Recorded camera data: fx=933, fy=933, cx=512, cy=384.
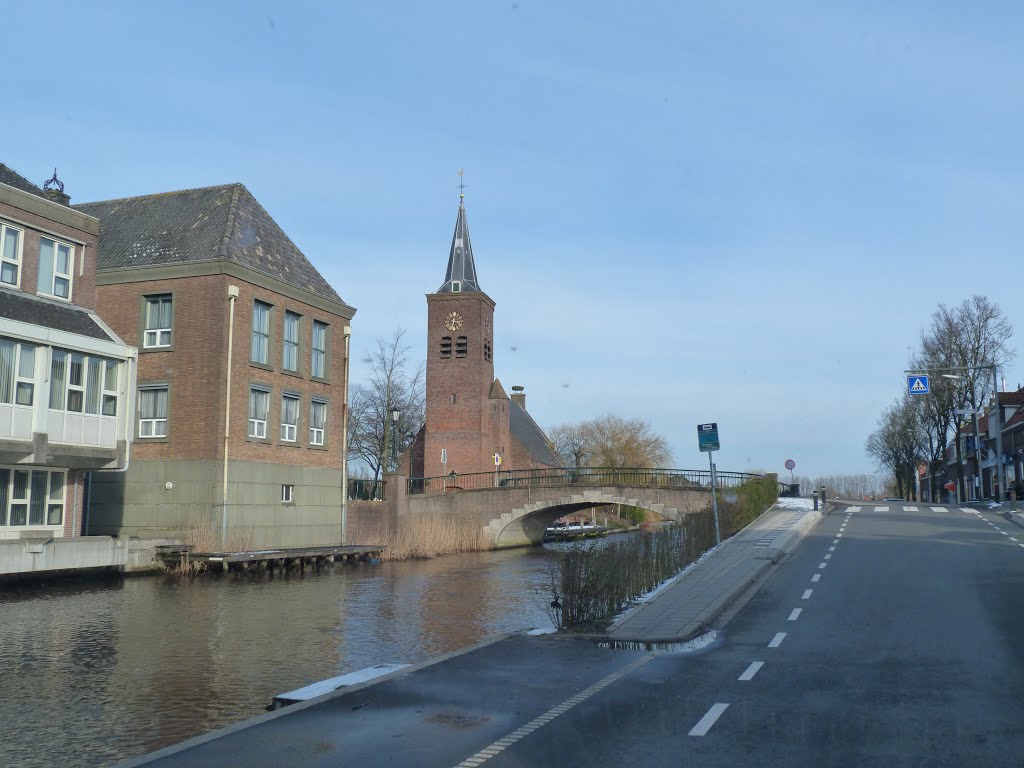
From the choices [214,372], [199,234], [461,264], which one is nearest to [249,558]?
[214,372]

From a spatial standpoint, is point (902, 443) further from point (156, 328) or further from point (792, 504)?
point (156, 328)

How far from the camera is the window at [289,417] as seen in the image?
35.1 meters

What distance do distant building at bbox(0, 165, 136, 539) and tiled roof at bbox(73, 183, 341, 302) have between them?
5310 mm

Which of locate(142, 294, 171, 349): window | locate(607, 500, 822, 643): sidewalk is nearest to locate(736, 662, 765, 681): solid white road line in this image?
locate(607, 500, 822, 643): sidewalk

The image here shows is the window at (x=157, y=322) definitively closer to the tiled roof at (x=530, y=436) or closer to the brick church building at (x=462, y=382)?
the brick church building at (x=462, y=382)

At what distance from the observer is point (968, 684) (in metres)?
9.01

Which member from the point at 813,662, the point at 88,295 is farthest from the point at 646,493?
the point at 813,662

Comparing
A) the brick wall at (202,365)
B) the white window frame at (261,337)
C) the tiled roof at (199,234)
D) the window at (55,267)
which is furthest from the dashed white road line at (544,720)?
the white window frame at (261,337)

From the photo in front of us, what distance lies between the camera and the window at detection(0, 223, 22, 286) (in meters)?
25.1

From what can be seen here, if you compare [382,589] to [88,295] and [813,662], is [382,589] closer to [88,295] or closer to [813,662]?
[88,295]

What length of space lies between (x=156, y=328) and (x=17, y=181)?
25.1ft

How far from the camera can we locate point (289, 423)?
35.5 metres

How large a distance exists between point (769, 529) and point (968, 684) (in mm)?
19547

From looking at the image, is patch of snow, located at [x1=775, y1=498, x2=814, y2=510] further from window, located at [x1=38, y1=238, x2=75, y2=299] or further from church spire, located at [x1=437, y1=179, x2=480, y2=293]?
church spire, located at [x1=437, y1=179, x2=480, y2=293]
